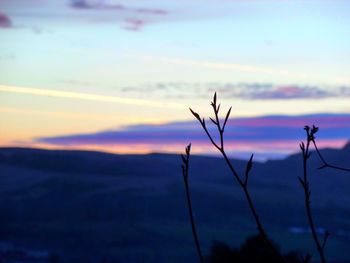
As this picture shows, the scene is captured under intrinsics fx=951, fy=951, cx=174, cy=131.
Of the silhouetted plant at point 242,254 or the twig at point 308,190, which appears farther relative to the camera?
the silhouetted plant at point 242,254

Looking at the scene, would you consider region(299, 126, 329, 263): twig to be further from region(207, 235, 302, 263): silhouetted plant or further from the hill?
the hill

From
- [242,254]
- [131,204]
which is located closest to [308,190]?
[242,254]

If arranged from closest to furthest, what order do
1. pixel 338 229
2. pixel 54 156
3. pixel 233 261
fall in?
1. pixel 233 261
2. pixel 338 229
3. pixel 54 156

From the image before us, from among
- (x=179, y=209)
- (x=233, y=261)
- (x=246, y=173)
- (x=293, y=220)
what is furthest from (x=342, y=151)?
(x=246, y=173)

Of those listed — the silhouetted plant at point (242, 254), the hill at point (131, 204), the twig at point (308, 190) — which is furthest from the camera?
the hill at point (131, 204)

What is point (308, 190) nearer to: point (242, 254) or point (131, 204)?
point (242, 254)

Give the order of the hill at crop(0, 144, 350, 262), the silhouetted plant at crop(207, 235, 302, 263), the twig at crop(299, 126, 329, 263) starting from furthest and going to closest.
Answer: the hill at crop(0, 144, 350, 262) < the silhouetted plant at crop(207, 235, 302, 263) < the twig at crop(299, 126, 329, 263)

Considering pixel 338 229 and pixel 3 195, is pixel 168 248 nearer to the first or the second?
pixel 338 229

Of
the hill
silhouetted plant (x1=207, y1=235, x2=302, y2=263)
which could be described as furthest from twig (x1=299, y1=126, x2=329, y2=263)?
the hill

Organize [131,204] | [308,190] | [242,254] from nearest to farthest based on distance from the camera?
[308,190] < [242,254] < [131,204]

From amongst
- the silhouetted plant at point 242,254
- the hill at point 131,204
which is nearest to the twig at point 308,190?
the silhouetted plant at point 242,254

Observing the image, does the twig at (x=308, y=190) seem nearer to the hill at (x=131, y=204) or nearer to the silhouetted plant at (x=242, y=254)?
the silhouetted plant at (x=242, y=254)

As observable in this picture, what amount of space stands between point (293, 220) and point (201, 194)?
25.1m

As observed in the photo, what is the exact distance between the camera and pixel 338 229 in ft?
499
